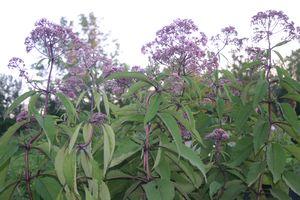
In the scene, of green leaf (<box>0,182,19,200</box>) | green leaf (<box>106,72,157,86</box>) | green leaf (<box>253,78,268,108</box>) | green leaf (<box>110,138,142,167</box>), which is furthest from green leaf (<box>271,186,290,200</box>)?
green leaf (<box>0,182,19,200</box>)

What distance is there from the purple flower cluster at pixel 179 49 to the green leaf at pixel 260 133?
0.47m

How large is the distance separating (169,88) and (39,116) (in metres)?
0.65

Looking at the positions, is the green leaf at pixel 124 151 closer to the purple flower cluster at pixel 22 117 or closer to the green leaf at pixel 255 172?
the purple flower cluster at pixel 22 117

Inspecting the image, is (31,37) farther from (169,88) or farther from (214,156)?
(214,156)

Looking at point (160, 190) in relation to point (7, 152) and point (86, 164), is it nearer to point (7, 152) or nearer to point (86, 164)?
point (86, 164)

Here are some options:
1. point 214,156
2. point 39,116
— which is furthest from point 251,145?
point 39,116

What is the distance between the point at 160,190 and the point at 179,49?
827 mm

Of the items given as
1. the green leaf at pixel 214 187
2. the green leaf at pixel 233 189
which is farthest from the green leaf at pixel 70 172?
the green leaf at pixel 233 189

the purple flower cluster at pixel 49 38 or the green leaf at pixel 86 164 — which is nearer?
the green leaf at pixel 86 164

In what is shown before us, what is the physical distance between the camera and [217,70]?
309cm

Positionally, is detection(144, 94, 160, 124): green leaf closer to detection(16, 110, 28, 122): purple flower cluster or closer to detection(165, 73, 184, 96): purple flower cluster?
detection(165, 73, 184, 96): purple flower cluster

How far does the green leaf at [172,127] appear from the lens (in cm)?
228

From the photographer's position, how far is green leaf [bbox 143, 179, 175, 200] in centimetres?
231

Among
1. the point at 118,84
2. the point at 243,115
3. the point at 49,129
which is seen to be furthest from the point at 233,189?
the point at 49,129
